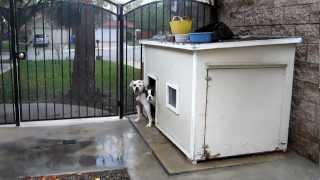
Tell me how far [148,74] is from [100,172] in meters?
2.12

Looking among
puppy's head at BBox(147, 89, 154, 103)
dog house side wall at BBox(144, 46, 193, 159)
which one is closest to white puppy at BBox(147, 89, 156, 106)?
puppy's head at BBox(147, 89, 154, 103)

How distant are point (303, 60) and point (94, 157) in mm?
2499

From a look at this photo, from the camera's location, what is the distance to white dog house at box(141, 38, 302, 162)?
3430 mm

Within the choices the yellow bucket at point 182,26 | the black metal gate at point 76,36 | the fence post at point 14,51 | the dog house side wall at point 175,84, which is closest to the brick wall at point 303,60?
the yellow bucket at point 182,26

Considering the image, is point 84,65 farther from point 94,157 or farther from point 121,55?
point 94,157

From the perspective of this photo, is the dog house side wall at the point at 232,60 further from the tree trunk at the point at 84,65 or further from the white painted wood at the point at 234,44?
the tree trunk at the point at 84,65

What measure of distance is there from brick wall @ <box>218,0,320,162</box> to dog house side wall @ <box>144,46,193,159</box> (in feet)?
4.05

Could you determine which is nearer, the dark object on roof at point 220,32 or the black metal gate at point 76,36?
the dark object on roof at point 220,32

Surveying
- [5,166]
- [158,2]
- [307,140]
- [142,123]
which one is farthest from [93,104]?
[307,140]

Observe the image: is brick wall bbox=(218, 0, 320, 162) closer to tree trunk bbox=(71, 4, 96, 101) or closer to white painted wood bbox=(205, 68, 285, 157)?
white painted wood bbox=(205, 68, 285, 157)

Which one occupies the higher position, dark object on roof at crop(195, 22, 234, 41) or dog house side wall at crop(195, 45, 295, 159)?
dark object on roof at crop(195, 22, 234, 41)

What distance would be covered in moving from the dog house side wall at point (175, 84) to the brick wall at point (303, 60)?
123cm

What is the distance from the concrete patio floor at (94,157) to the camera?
3.35 m

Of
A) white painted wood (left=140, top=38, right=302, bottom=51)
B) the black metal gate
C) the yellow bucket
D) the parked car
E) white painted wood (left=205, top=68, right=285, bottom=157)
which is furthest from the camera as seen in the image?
the parked car
